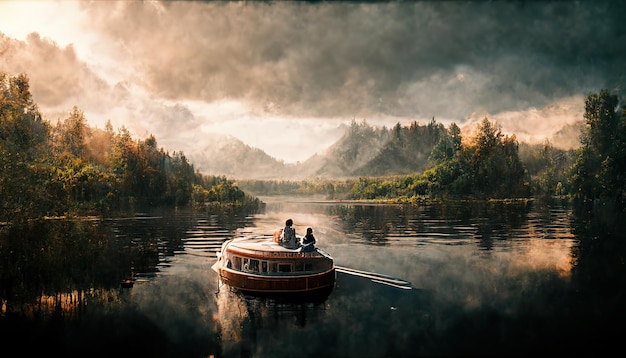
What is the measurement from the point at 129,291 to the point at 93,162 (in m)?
138

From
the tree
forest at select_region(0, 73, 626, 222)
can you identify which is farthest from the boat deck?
the tree

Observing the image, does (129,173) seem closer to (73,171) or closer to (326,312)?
(73,171)

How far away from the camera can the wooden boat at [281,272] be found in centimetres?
3469

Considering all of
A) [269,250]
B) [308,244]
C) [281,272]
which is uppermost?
[308,244]

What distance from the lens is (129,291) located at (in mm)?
36906

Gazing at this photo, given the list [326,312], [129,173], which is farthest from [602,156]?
[129,173]

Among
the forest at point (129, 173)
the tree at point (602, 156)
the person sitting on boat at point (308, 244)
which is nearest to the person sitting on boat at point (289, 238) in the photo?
the person sitting on boat at point (308, 244)

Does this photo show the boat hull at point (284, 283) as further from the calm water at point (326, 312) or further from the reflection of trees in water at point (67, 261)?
→ the reflection of trees in water at point (67, 261)

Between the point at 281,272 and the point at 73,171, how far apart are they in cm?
11237

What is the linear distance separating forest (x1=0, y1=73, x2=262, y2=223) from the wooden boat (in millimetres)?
48544

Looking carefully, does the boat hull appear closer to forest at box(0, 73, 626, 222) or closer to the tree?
forest at box(0, 73, 626, 222)

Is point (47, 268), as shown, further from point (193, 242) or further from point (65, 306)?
point (193, 242)

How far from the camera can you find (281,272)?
1382 inches

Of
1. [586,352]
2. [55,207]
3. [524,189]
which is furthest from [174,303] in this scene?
[524,189]
